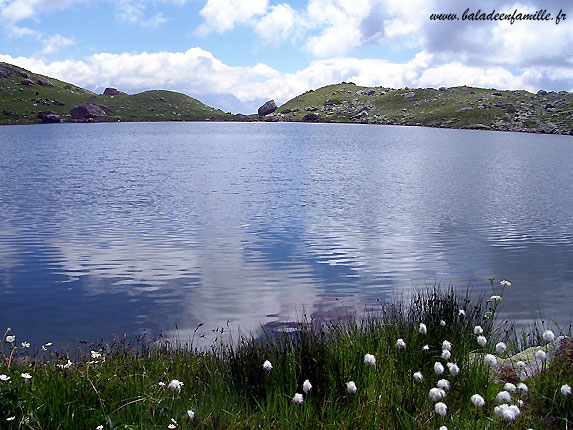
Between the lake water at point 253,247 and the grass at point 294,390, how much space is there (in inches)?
181

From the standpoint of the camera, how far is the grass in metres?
6.21

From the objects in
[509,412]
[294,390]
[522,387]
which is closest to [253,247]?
[294,390]

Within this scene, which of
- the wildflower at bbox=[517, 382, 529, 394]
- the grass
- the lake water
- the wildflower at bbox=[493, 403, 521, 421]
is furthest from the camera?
the lake water

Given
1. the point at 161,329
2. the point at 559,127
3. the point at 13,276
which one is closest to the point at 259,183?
the point at 13,276

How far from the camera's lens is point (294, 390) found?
7754 mm

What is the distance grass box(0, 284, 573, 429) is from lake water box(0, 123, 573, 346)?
459cm

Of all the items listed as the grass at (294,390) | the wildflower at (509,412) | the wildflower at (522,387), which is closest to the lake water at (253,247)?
the grass at (294,390)

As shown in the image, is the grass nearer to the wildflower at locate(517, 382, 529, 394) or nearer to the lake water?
the wildflower at locate(517, 382, 529, 394)

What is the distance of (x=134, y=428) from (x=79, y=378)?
2.02m

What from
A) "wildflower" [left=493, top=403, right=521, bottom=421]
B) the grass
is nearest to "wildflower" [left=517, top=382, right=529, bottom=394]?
the grass

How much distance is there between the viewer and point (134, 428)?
18.7 ft

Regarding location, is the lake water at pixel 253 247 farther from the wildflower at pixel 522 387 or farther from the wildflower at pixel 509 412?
the wildflower at pixel 509 412

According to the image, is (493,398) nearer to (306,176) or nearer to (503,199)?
(503,199)

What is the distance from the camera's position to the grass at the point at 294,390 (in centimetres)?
621
